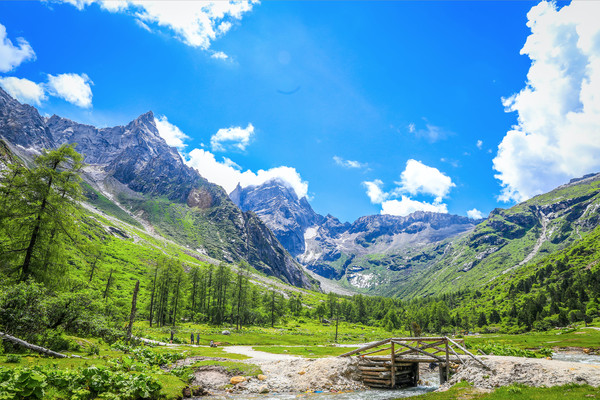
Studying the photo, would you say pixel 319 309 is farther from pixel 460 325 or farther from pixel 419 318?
pixel 460 325

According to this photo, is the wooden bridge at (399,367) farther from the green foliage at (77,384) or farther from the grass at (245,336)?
the grass at (245,336)

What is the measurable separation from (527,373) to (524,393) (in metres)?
5.46

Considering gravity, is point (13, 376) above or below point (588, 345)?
above

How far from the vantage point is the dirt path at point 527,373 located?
2228cm

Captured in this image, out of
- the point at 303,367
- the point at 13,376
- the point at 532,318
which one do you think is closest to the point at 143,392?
the point at 13,376

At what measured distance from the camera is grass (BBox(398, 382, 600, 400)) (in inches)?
736

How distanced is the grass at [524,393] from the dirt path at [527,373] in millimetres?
1467

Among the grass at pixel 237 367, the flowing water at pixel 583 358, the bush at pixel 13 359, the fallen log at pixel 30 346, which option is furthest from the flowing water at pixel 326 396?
the flowing water at pixel 583 358

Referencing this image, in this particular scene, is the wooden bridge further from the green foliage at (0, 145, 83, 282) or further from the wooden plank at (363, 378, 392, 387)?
the green foliage at (0, 145, 83, 282)

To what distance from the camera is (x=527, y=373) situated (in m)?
24.9

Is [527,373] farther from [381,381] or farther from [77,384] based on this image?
[77,384]

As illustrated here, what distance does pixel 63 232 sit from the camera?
34469 millimetres

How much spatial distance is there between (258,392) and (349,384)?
10.5 metres

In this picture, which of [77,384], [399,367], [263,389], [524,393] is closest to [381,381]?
[399,367]
